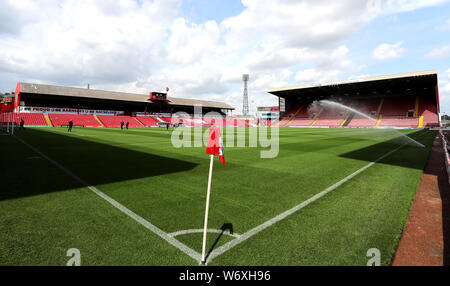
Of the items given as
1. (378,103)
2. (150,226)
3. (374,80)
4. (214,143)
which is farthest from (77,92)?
(378,103)

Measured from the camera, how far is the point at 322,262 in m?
2.86

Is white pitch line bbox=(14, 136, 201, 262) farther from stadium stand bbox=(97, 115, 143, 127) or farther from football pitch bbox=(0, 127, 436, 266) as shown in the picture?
stadium stand bbox=(97, 115, 143, 127)

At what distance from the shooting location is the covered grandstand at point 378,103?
47.2 m

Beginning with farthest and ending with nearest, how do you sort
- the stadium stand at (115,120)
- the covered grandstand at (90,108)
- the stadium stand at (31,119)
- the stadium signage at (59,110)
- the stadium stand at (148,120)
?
the stadium stand at (148,120), the stadium stand at (115,120), the stadium signage at (59,110), the covered grandstand at (90,108), the stadium stand at (31,119)

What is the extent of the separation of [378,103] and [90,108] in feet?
253

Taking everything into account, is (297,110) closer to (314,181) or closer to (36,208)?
(314,181)

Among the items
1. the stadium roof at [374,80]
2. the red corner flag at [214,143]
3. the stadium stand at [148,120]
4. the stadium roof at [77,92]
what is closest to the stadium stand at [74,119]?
the stadium roof at [77,92]

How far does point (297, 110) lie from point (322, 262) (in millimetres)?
73941

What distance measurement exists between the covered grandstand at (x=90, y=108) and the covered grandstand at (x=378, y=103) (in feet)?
102

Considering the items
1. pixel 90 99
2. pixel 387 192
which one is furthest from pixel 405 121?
pixel 90 99

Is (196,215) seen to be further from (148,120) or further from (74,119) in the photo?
(148,120)

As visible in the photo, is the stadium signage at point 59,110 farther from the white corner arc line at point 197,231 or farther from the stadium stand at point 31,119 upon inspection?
the white corner arc line at point 197,231

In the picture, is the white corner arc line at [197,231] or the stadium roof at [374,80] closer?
the white corner arc line at [197,231]
